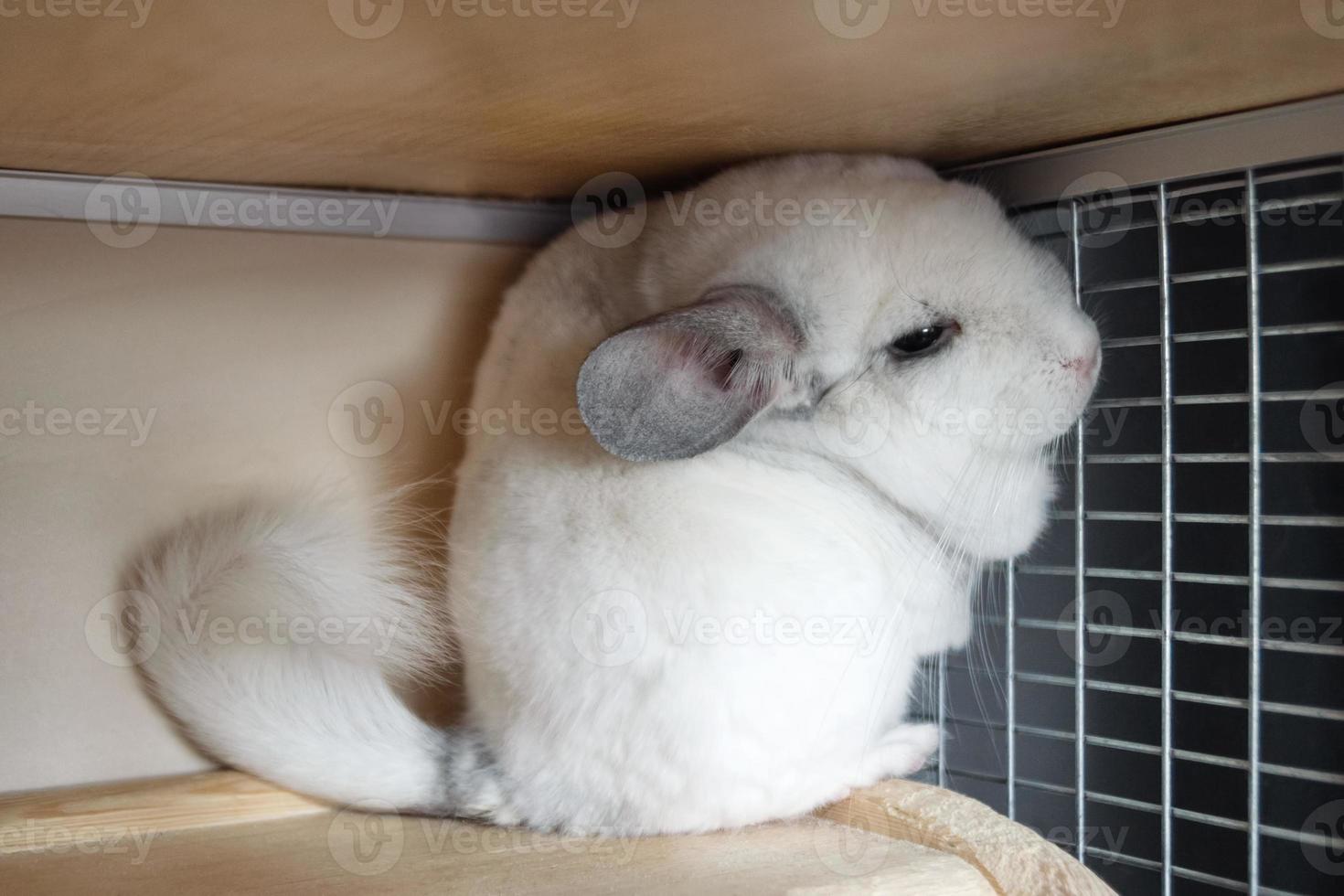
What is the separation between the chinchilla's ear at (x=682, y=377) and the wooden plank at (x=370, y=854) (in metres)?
0.40

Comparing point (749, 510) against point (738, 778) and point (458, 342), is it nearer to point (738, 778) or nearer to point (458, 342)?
point (738, 778)

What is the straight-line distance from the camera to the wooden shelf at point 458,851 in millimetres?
1041

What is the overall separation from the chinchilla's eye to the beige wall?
25.2 inches

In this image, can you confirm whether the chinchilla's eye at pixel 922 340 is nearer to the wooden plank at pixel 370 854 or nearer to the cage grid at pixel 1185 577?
the cage grid at pixel 1185 577

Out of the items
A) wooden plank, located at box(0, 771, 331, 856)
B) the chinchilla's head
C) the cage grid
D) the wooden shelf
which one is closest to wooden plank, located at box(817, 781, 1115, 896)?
the wooden shelf

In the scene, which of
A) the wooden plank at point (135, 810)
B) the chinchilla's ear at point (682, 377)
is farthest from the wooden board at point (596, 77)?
the wooden plank at point (135, 810)

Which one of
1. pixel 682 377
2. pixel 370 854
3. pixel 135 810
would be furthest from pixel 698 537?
pixel 135 810

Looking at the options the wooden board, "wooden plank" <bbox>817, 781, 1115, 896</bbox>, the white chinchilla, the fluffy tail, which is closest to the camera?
the wooden board

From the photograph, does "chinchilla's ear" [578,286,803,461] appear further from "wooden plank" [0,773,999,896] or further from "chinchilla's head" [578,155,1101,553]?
"wooden plank" [0,773,999,896]

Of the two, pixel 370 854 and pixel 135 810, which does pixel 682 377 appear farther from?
pixel 135 810

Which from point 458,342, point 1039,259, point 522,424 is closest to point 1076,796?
point 1039,259

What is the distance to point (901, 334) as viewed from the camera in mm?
1265

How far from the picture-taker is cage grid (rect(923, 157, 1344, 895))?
1190 mm

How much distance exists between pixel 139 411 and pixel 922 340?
0.93 metres
